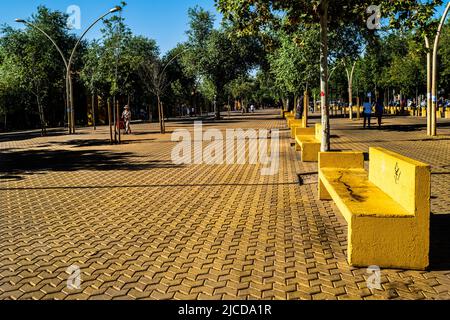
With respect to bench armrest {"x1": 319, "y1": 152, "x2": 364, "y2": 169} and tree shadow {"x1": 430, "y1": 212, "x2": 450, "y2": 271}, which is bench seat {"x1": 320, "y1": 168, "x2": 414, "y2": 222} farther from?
tree shadow {"x1": 430, "y1": 212, "x2": 450, "y2": 271}

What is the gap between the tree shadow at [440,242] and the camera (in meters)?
4.38

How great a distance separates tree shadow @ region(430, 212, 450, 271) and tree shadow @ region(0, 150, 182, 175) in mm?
7863

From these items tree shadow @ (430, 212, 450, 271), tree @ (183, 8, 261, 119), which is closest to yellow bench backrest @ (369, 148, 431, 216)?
tree shadow @ (430, 212, 450, 271)

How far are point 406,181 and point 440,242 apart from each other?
130 centimetres

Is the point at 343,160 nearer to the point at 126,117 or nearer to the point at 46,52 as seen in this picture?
the point at 126,117

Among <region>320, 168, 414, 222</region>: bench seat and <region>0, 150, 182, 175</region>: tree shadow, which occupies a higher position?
<region>320, 168, 414, 222</region>: bench seat

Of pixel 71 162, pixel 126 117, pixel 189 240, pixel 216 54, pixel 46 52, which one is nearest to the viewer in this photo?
pixel 189 240

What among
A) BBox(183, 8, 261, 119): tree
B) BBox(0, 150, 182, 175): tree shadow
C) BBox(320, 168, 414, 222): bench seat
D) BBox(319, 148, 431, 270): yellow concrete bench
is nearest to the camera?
BBox(319, 148, 431, 270): yellow concrete bench

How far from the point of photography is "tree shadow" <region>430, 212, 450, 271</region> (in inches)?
173

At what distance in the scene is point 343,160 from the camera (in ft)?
24.7

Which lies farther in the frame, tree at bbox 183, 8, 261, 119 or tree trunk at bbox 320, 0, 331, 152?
tree at bbox 183, 8, 261, 119

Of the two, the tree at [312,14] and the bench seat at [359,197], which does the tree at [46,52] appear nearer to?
the tree at [312,14]

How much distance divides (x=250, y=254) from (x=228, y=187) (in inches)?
163

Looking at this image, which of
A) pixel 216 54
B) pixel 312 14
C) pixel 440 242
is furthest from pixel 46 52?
pixel 440 242
